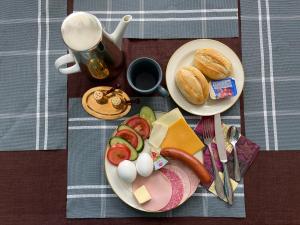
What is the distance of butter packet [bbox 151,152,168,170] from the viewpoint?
80cm

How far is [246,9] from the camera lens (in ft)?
2.82

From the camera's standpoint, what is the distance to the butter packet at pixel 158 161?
0.80 meters

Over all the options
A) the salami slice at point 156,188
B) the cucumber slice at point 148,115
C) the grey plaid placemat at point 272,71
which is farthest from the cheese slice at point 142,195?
the grey plaid placemat at point 272,71

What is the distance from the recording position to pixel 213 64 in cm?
80

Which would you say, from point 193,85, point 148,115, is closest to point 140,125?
point 148,115

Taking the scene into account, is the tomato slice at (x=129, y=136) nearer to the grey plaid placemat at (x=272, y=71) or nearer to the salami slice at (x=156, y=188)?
the salami slice at (x=156, y=188)

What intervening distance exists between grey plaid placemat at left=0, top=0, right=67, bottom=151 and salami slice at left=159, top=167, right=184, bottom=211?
0.21 metres

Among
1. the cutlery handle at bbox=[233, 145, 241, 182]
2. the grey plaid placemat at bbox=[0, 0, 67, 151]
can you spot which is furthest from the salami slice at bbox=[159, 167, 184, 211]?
the grey plaid placemat at bbox=[0, 0, 67, 151]

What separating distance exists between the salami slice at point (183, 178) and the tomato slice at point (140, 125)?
0.25ft

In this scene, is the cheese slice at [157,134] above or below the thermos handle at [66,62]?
below

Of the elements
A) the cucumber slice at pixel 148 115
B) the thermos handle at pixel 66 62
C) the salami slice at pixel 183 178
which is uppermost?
the thermos handle at pixel 66 62

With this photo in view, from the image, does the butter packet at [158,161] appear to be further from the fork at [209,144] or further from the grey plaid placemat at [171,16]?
the grey plaid placemat at [171,16]

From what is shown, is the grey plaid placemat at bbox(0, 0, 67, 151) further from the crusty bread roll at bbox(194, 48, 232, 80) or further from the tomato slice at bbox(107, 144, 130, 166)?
the crusty bread roll at bbox(194, 48, 232, 80)

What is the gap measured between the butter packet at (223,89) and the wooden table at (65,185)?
6 cm
